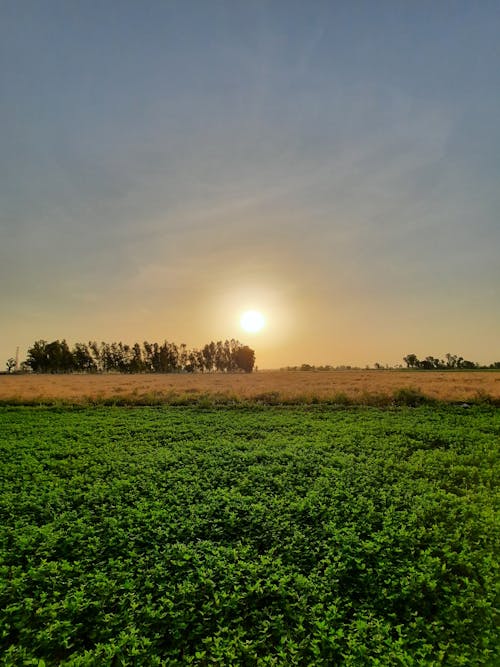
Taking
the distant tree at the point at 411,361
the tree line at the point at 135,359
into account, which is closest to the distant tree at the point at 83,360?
the tree line at the point at 135,359

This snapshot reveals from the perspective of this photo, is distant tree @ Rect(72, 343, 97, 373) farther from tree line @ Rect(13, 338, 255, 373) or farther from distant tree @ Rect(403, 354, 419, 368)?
distant tree @ Rect(403, 354, 419, 368)

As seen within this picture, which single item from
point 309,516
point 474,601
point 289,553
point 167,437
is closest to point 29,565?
point 289,553

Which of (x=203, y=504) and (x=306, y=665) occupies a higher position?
(x=203, y=504)

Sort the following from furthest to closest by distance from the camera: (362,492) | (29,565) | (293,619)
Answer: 1. (362,492)
2. (29,565)
3. (293,619)

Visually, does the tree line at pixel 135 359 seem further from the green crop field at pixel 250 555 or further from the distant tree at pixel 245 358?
the green crop field at pixel 250 555

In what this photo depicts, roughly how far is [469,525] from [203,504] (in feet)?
21.5

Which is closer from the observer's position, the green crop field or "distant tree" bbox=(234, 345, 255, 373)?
the green crop field

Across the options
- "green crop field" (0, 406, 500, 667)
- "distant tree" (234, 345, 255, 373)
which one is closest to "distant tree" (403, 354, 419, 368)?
"distant tree" (234, 345, 255, 373)

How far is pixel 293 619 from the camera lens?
272 inches

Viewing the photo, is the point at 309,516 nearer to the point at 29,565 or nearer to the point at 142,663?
the point at 142,663

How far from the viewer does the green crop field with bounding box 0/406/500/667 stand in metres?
6.42

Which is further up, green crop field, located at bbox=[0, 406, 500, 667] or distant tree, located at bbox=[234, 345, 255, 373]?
distant tree, located at bbox=[234, 345, 255, 373]

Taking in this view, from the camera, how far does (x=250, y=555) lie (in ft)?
28.5

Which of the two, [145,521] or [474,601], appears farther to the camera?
[145,521]
